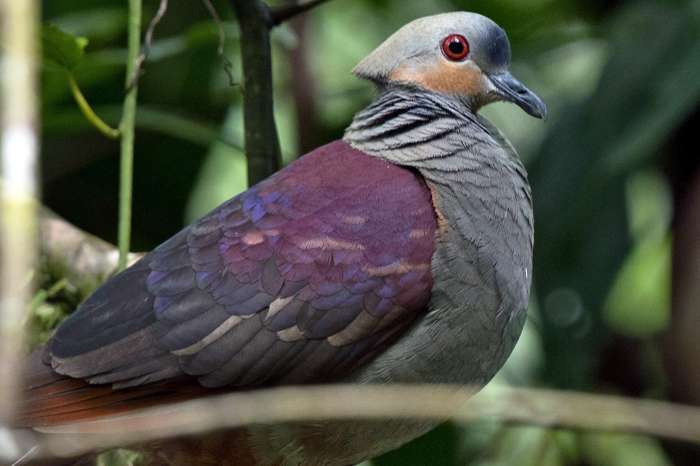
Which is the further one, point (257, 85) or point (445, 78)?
point (445, 78)

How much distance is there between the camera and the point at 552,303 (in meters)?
4.15

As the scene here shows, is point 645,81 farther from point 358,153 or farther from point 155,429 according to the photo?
point 155,429

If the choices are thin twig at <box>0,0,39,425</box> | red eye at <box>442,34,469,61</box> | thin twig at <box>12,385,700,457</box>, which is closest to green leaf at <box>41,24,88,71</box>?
red eye at <box>442,34,469,61</box>

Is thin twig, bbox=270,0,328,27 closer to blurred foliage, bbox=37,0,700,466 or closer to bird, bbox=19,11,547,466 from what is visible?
bird, bbox=19,11,547,466

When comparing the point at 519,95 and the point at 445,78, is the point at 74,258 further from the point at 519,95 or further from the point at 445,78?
the point at 519,95

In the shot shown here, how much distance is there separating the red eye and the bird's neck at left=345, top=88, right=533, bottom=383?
0.13 m

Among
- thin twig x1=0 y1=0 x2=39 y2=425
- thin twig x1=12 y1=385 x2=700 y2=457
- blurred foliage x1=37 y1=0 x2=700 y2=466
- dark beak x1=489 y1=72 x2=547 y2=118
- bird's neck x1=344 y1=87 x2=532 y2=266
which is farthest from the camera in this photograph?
blurred foliage x1=37 y1=0 x2=700 y2=466

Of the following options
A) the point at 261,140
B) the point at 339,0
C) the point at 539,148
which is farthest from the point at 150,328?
the point at 339,0

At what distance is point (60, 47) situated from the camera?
2.92 m

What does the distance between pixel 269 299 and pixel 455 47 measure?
1.02 m

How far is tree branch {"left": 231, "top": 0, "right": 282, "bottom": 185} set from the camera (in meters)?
2.91

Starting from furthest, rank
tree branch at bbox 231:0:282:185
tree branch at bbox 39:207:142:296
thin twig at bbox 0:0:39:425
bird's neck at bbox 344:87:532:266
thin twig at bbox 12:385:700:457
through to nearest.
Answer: tree branch at bbox 39:207:142:296
tree branch at bbox 231:0:282:185
bird's neck at bbox 344:87:532:266
thin twig at bbox 12:385:700:457
thin twig at bbox 0:0:39:425

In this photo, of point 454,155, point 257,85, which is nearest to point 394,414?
point 454,155

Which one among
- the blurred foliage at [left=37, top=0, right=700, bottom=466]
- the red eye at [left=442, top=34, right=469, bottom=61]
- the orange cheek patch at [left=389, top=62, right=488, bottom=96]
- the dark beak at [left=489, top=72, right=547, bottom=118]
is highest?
the red eye at [left=442, top=34, right=469, bottom=61]
